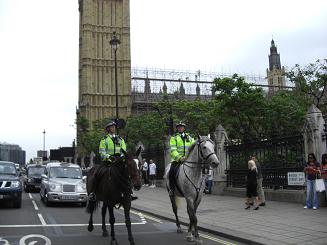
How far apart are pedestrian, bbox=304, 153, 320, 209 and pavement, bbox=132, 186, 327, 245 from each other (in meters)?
0.34

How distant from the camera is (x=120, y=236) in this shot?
1010 cm

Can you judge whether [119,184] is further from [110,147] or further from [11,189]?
[11,189]

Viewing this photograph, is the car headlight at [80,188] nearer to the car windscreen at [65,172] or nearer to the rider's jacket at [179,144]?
the car windscreen at [65,172]

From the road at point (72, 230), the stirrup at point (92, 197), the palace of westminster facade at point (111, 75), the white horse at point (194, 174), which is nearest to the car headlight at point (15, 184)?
the road at point (72, 230)

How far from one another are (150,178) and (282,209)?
58.6ft

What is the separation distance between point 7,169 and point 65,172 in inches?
102

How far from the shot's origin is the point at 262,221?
11.9 metres

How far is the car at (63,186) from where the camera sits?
17781 mm

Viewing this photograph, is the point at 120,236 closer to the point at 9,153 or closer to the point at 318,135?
the point at 318,135

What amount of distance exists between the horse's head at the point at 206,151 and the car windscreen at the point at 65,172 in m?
A: 11.3

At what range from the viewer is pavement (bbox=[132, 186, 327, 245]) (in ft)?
30.4

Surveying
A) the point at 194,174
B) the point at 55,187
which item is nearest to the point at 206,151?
the point at 194,174

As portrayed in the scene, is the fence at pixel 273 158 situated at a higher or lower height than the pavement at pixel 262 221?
higher

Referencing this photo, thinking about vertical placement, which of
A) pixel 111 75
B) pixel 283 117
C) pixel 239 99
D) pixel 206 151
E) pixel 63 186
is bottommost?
pixel 63 186
